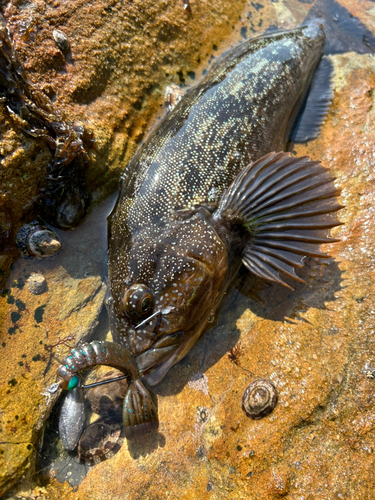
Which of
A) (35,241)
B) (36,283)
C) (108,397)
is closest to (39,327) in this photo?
(36,283)

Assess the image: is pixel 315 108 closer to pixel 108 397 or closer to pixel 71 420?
pixel 108 397

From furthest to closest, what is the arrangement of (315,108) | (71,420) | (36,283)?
(315,108) → (36,283) → (71,420)

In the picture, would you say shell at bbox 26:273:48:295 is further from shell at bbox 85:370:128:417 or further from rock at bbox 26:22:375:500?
rock at bbox 26:22:375:500

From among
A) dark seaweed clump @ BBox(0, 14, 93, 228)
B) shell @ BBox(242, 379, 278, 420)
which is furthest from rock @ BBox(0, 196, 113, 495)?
shell @ BBox(242, 379, 278, 420)

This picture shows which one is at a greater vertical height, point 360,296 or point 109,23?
point 109,23

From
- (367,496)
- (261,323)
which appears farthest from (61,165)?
(367,496)

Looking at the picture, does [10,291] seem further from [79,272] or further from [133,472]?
[133,472]
